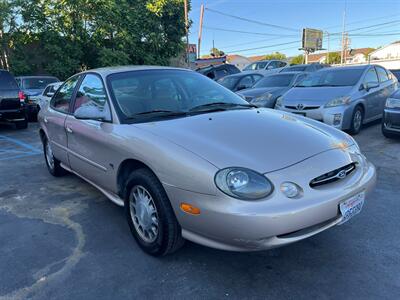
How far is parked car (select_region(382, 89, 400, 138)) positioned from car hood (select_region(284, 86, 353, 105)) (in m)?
0.88

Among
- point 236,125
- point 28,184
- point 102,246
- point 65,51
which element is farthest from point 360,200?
point 65,51

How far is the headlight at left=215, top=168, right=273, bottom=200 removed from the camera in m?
2.25

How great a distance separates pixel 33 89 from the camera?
12602 millimetres

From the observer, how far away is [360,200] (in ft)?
8.69

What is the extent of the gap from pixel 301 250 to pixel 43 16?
771 inches

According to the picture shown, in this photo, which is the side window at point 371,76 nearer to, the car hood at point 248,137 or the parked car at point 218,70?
the car hood at point 248,137

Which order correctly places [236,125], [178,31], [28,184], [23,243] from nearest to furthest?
1. [236,125]
2. [23,243]
3. [28,184]
4. [178,31]

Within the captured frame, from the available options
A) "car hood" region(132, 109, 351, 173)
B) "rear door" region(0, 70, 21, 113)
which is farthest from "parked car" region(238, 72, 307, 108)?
"rear door" region(0, 70, 21, 113)

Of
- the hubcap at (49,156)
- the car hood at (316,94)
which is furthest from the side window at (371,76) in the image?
the hubcap at (49,156)

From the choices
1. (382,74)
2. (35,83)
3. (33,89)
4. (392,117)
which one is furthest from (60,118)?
(35,83)

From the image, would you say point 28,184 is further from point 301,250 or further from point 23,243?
point 301,250

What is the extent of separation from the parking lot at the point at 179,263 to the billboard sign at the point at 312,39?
46415 millimetres

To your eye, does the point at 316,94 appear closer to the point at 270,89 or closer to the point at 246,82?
the point at 270,89

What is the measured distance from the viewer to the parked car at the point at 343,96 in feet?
22.4
